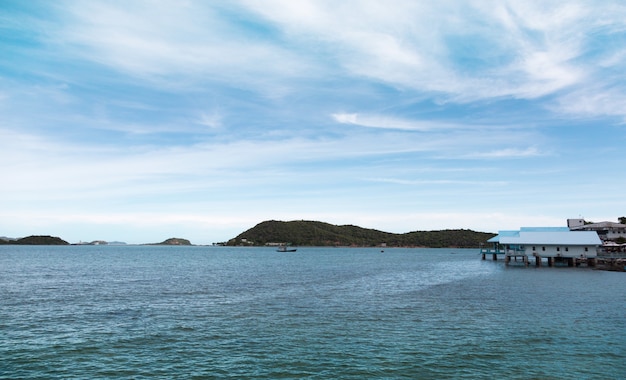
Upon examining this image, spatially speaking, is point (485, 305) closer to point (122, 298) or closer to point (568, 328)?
point (568, 328)

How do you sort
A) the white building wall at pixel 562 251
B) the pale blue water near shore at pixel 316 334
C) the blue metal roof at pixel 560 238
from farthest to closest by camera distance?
the white building wall at pixel 562 251, the blue metal roof at pixel 560 238, the pale blue water near shore at pixel 316 334

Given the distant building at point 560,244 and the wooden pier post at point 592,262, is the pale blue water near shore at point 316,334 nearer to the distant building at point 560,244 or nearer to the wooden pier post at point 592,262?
the distant building at point 560,244

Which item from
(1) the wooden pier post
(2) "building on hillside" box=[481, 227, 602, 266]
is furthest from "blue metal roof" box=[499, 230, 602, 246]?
(1) the wooden pier post

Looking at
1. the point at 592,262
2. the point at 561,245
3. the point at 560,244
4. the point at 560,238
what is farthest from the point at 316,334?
the point at 592,262

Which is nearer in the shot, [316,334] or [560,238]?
[316,334]

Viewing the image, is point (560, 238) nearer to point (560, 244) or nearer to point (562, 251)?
point (560, 244)

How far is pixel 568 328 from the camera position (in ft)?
104

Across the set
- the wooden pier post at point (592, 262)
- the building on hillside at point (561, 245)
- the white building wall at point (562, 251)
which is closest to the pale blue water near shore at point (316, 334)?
the building on hillside at point (561, 245)

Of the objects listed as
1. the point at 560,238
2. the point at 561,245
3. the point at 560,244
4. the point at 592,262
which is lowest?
the point at 592,262

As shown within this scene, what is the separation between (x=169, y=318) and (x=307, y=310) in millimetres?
11715

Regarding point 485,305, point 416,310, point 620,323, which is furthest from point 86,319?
point 620,323

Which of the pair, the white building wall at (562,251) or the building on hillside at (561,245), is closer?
the building on hillside at (561,245)

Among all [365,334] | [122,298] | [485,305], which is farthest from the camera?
[122,298]

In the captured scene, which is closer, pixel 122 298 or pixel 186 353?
pixel 186 353
